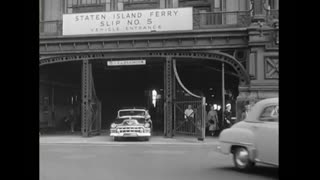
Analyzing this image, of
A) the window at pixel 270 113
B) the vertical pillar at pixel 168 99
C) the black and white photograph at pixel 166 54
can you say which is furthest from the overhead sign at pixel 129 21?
the window at pixel 270 113

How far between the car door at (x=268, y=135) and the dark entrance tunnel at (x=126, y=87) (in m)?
19.2

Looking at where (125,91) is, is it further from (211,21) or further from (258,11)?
(258,11)

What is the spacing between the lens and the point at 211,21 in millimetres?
23656

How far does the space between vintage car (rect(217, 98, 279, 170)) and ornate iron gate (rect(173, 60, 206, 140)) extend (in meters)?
9.98

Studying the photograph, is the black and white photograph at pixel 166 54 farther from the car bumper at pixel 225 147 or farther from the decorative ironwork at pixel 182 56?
the car bumper at pixel 225 147

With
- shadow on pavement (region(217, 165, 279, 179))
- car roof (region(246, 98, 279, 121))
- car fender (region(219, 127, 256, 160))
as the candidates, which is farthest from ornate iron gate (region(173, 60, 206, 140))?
car roof (region(246, 98, 279, 121))

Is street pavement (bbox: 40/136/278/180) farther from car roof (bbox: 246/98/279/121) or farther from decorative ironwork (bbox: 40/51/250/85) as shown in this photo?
decorative ironwork (bbox: 40/51/250/85)

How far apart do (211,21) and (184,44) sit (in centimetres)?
242

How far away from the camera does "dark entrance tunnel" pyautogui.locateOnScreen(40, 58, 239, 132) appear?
30.1 meters

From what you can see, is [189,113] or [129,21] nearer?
[189,113]

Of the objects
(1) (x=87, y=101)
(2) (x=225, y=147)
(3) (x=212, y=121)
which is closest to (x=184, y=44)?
(3) (x=212, y=121)
